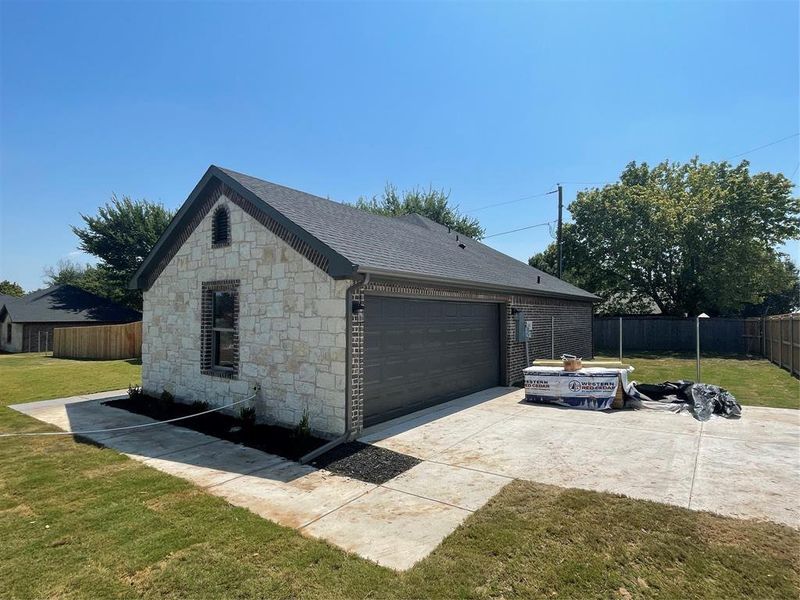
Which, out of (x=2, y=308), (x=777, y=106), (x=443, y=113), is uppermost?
(x=443, y=113)

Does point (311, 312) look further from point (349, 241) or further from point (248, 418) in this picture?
point (248, 418)

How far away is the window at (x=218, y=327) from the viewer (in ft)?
28.7

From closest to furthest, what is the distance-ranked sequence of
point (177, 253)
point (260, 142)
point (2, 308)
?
point (177, 253) → point (260, 142) → point (2, 308)

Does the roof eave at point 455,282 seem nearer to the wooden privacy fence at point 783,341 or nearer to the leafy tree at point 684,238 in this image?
the wooden privacy fence at point 783,341

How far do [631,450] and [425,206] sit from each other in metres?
28.5

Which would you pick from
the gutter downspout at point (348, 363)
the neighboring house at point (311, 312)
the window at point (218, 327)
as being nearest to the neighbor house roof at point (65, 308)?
the neighboring house at point (311, 312)

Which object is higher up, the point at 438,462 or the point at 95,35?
the point at 95,35

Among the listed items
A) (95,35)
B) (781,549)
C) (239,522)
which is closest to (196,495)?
(239,522)

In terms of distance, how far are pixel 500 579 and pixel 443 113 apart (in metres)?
13.7

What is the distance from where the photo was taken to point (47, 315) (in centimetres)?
2980

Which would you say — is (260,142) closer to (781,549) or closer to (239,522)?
(239,522)

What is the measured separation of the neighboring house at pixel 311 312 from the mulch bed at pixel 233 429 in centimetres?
32

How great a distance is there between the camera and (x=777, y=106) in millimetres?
10281

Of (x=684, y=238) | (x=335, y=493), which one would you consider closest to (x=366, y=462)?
(x=335, y=493)
